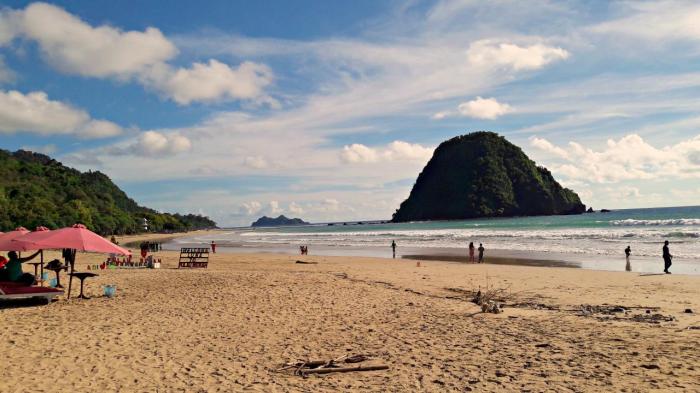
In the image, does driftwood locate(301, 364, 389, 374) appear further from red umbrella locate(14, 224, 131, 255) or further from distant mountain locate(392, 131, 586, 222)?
distant mountain locate(392, 131, 586, 222)

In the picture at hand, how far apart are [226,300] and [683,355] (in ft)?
32.9

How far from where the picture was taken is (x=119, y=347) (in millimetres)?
7902

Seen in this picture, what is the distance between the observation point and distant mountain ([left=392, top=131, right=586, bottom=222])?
131625mm

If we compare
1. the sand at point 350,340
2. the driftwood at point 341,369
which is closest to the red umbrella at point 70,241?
the sand at point 350,340

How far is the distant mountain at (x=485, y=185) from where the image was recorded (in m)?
132

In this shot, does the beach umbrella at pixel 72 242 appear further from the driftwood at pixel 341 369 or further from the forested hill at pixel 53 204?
the forested hill at pixel 53 204

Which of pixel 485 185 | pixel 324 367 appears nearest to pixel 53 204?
pixel 324 367

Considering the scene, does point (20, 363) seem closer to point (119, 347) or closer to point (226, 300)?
point (119, 347)

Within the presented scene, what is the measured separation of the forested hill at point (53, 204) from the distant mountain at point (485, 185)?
8139 cm

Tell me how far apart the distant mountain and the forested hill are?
81.4 metres

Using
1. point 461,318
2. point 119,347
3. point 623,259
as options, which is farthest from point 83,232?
point 623,259

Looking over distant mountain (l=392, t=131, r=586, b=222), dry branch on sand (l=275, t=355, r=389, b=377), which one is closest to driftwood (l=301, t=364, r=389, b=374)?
dry branch on sand (l=275, t=355, r=389, b=377)

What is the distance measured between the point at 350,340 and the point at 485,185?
A: 13291cm

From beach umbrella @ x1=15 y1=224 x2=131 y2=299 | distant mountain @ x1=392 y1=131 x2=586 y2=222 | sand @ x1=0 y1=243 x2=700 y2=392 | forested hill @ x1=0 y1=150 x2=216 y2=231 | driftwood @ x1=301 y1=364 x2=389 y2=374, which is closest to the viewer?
sand @ x1=0 y1=243 x2=700 y2=392
